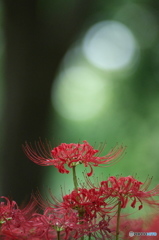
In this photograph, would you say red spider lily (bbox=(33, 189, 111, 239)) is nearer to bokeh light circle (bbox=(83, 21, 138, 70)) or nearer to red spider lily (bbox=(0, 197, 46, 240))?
red spider lily (bbox=(0, 197, 46, 240))

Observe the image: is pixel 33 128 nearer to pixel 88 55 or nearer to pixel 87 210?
pixel 87 210

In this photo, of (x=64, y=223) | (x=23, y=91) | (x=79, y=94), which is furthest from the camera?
(x=79, y=94)

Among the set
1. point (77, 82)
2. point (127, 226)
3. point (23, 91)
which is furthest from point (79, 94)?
point (127, 226)

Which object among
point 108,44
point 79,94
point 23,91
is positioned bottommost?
point 23,91

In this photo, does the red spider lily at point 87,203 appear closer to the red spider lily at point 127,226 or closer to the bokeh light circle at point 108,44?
the red spider lily at point 127,226

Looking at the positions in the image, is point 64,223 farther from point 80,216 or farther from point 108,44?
point 108,44

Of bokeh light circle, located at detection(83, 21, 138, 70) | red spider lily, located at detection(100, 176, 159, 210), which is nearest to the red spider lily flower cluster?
red spider lily, located at detection(100, 176, 159, 210)

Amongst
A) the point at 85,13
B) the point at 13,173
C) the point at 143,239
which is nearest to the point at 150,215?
the point at 143,239
